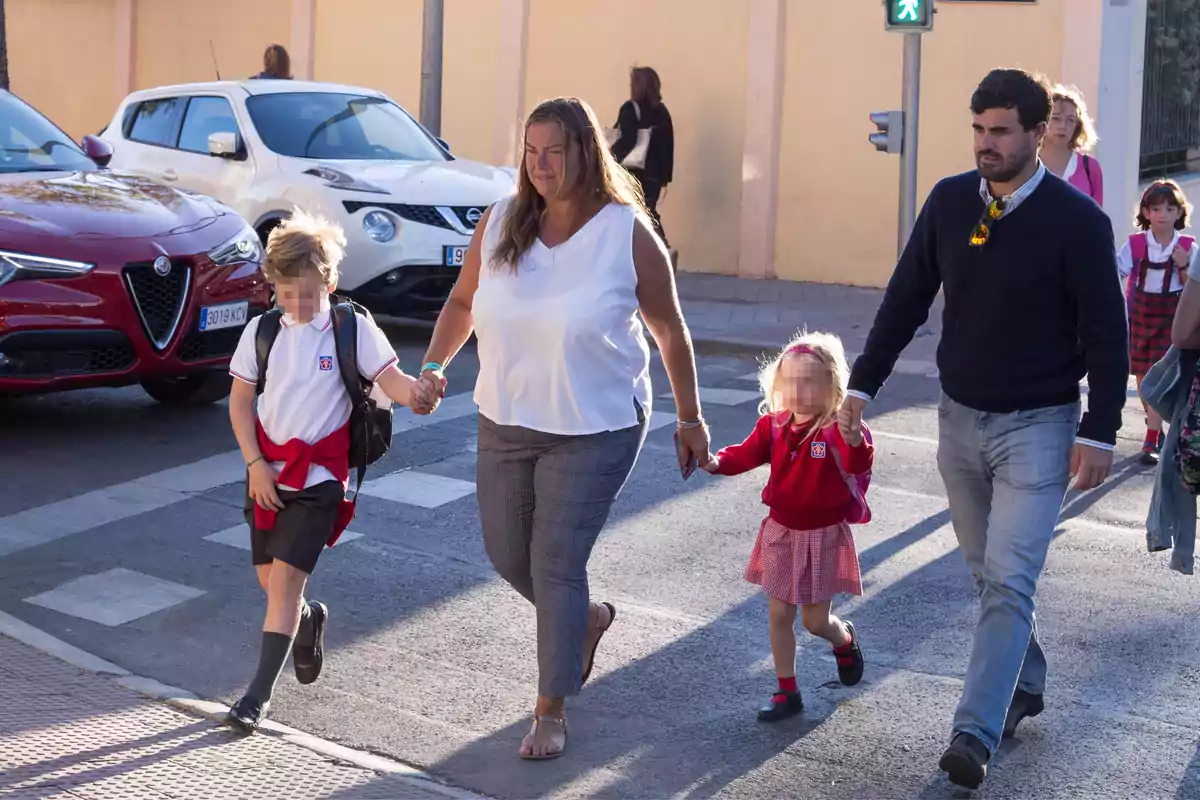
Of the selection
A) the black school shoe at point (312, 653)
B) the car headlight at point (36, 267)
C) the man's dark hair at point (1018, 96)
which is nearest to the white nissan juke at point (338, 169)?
the car headlight at point (36, 267)

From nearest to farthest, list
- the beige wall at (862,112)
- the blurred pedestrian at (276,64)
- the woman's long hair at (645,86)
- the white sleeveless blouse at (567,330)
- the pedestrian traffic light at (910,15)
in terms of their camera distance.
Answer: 1. the white sleeveless blouse at (567,330)
2. the pedestrian traffic light at (910,15)
3. the beige wall at (862,112)
4. the woman's long hair at (645,86)
5. the blurred pedestrian at (276,64)

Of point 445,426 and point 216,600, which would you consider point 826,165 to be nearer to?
point 445,426

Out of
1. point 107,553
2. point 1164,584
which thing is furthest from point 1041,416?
point 107,553

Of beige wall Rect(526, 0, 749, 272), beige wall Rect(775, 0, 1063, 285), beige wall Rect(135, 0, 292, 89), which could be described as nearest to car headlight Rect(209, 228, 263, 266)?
beige wall Rect(775, 0, 1063, 285)

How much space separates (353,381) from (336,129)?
26.6 feet

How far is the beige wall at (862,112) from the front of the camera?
14.9m

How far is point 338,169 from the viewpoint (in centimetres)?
1198

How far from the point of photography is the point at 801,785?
457cm

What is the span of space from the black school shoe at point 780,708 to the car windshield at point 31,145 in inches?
239

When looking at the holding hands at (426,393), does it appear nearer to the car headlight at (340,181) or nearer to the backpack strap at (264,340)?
the backpack strap at (264,340)

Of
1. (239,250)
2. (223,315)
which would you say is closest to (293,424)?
(223,315)

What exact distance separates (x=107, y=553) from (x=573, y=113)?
3.25 metres

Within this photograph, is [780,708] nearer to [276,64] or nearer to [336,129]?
[336,129]

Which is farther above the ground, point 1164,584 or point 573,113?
point 573,113
